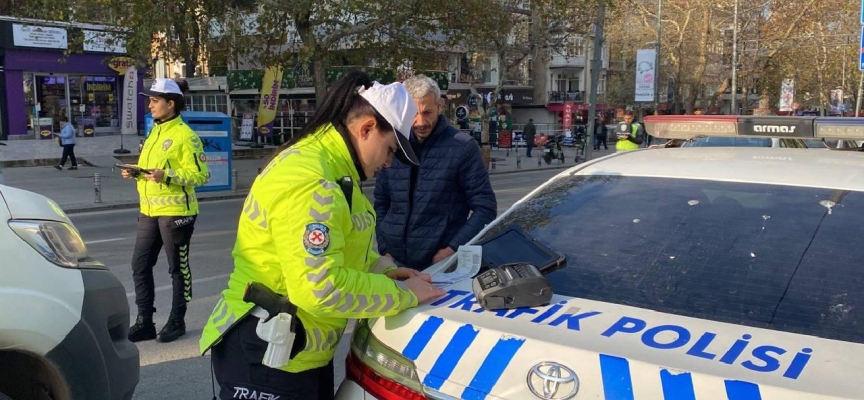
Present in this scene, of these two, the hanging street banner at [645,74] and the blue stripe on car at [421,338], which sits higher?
the hanging street banner at [645,74]

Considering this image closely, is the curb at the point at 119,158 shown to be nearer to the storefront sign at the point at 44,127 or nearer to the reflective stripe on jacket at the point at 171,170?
the storefront sign at the point at 44,127

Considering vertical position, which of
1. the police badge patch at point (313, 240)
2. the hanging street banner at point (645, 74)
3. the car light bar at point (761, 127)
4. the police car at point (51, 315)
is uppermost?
the hanging street banner at point (645, 74)

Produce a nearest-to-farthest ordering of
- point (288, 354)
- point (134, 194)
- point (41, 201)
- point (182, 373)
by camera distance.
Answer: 1. point (288, 354)
2. point (41, 201)
3. point (182, 373)
4. point (134, 194)

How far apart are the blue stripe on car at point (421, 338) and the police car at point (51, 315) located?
4.20 feet

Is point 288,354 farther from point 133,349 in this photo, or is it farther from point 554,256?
point 133,349

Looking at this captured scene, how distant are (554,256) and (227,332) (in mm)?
1141

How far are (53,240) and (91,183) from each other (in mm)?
16065

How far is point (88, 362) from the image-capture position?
2.59 metres

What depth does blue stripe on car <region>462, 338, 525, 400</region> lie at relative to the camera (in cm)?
183

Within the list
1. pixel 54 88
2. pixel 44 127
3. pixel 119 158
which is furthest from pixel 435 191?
pixel 54 88

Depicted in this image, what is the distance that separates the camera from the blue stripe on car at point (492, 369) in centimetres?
183

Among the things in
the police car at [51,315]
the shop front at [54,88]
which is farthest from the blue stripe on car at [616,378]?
the shop front at [54,88]

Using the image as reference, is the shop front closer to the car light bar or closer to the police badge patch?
the car light bar

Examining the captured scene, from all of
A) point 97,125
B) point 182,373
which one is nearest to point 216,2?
point 182,373
